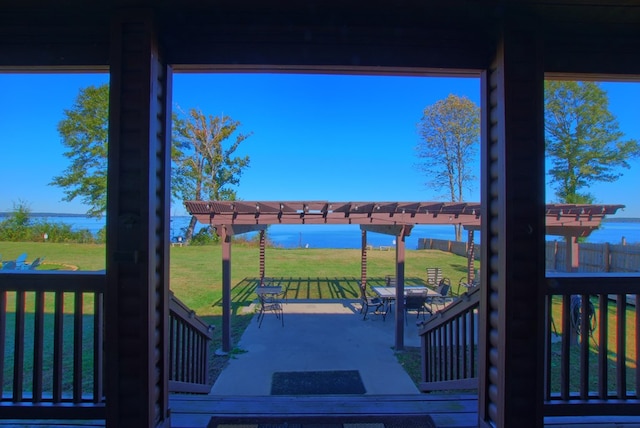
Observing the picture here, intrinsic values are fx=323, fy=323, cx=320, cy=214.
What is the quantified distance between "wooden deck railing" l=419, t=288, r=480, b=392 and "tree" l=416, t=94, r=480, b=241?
397 inches

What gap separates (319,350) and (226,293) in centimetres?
184

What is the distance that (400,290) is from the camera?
5.78m

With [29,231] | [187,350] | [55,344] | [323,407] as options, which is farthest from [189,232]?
[323,407]

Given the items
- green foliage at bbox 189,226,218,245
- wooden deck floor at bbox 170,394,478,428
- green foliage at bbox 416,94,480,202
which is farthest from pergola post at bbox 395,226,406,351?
green foliage at bbox 189,226,218,245

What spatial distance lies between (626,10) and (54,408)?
367 cm

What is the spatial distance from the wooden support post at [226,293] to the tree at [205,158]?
280 inches

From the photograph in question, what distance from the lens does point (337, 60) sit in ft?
5.87

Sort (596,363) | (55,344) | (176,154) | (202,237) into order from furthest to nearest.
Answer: (202,237) < (176,154) < (596,363) < (55,344)

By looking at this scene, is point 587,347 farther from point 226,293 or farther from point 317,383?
point 226,293

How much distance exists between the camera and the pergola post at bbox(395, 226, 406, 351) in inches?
211

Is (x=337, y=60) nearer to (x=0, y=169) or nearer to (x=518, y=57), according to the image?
(x=518, y=57)

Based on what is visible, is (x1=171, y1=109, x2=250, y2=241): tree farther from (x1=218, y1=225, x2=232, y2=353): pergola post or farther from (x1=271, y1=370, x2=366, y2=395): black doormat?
(x1=271, y1=370, x2=366, y2=395): black doormat

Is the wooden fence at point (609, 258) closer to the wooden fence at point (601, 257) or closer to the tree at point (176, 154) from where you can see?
the wooden fence at point (601, 257)

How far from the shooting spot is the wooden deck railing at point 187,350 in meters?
2.41
